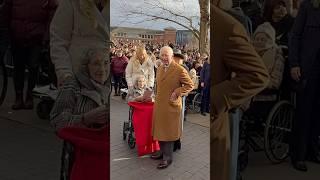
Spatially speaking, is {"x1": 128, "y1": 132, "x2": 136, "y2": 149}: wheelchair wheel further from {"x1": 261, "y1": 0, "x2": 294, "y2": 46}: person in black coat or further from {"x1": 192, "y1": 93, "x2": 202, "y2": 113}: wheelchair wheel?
{"x1": 261, "y1": 0, "x2": 294, "y2": 46}: person in black coat

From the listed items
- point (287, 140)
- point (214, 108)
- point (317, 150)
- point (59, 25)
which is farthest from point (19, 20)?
point (317, 150)

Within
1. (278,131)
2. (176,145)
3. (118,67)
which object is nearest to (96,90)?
(118,67)

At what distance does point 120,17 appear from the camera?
1982 mm

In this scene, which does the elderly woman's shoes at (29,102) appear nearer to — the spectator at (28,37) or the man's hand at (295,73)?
the spectator at (28,37)

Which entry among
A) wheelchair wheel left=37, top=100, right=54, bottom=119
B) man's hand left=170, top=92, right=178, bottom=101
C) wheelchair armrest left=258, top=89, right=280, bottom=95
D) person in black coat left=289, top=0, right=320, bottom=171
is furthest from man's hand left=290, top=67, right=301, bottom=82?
wheelchair wheel left=37, top=100, right=54, bottom=119

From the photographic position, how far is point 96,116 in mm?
2041

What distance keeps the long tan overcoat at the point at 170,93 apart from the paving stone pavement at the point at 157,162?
0.07 meters

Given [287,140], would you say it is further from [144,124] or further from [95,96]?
[95,96]

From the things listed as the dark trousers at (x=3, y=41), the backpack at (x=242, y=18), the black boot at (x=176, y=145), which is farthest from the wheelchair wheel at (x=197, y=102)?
the dark trousers at (x=3, y=41)

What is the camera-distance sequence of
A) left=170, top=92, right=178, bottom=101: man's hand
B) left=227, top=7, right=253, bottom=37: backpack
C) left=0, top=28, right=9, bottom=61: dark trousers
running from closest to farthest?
left=227, top=7, right=253, bottom=37: backpack < left=0, top=28, right=9, bottom=61: dark trousers < left=170, top=92, right=178, bottom=101: man's hand

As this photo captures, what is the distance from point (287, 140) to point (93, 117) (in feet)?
3.37

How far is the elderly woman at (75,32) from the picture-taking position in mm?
1976

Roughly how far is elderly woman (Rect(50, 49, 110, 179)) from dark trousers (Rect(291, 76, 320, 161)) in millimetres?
993

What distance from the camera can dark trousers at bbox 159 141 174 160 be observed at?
2129 mm
